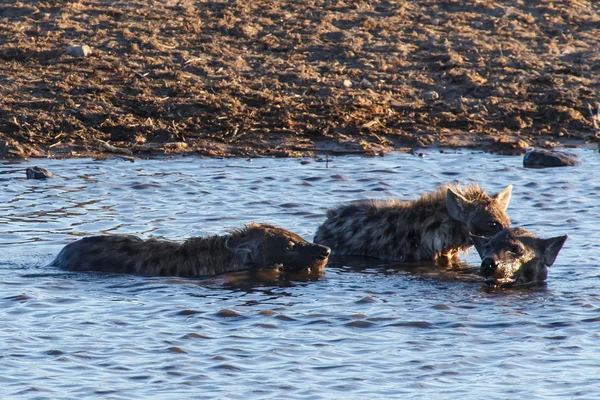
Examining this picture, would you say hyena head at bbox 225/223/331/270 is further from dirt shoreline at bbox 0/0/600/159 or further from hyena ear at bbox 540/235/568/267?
dirt shoreline at bbox 0/0/600/159

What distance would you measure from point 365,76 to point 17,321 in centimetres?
839

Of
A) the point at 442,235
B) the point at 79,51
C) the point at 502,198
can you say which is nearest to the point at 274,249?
the point at 442,235

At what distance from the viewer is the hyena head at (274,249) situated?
33.3 ft

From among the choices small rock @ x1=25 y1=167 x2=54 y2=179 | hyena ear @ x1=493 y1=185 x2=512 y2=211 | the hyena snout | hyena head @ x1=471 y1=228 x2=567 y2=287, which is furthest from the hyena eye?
small rock @ x1=25 y1=167 x2=54 y2=179

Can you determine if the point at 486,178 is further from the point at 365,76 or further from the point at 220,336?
the point at 220,336

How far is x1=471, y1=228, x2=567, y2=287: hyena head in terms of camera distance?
9672mm

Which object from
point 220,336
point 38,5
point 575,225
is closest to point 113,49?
point 38,5

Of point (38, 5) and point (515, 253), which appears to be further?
point (38, 5)

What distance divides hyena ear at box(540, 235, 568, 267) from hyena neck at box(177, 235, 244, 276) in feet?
8.00

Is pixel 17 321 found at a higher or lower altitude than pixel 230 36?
lower

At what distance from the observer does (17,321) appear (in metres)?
8.62

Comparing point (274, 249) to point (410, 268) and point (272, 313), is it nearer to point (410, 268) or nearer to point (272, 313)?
point (410, 268)

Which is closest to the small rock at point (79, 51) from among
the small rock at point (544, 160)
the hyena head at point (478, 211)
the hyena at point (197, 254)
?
the small rock at point (544, 160)

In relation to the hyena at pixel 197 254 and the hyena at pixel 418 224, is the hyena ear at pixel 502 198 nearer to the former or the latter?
the hyena at pixel 418 224
